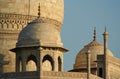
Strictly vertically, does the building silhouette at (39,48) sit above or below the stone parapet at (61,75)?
above

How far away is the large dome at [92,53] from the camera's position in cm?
3862

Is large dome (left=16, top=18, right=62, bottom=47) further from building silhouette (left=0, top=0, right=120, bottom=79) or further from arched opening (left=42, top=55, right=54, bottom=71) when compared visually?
arched opening (left=42, top=55, right=54, bottom=71)

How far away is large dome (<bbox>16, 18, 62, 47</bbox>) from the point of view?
33.3 meters

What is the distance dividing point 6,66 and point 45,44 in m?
4.14

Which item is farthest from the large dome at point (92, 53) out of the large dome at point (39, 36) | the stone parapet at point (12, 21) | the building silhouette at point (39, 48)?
the large dome at point (39, 36)

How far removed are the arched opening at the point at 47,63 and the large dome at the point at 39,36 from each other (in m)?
0.88

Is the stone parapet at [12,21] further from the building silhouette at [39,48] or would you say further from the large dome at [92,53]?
the large dome at [92,53]

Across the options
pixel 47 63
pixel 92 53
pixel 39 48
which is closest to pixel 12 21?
pixel 47 63

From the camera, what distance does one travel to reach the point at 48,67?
118 ft

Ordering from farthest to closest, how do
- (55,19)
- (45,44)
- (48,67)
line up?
(55,19) → (48,67) → (45,44)

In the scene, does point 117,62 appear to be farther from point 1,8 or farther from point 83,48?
point 1,8

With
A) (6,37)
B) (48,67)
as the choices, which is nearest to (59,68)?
(48,67)

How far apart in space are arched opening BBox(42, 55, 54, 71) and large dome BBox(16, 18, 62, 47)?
2.88 ft

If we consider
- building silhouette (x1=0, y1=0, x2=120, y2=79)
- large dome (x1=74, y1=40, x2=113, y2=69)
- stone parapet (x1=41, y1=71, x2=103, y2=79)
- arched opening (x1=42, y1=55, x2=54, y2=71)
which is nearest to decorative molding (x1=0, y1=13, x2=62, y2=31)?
building silhouette (x1=0, y1=0, x2=120, y2=79)
